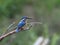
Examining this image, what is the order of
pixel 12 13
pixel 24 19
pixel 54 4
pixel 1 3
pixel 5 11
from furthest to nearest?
1. pixel 54 4
2. pixel 12 13
3. pixel 5 11
4. pixel 1 3
5. pixel 24 19

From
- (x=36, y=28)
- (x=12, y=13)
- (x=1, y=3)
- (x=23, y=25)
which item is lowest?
(x=23, y=25)

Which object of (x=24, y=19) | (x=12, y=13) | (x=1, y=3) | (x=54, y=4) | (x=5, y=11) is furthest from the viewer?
(x=54, y=4)

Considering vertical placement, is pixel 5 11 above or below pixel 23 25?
above

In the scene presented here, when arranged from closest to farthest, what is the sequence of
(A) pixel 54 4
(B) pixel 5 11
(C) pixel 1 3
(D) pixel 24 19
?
(D) pixel 24 19 < (C) pixel 1 3 < (B) pixel 5 11 < (A) pixel 54 4

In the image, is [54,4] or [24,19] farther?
[54,4]

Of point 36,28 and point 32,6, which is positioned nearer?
point 36,28

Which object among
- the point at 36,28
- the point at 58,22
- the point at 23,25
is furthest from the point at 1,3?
the point at 23,25

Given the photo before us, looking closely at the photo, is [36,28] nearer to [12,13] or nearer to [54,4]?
[12,13]

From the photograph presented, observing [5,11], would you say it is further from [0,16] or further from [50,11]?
Result: [50,11]

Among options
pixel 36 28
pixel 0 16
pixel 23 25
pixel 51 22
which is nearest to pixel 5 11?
pixel 0 16
